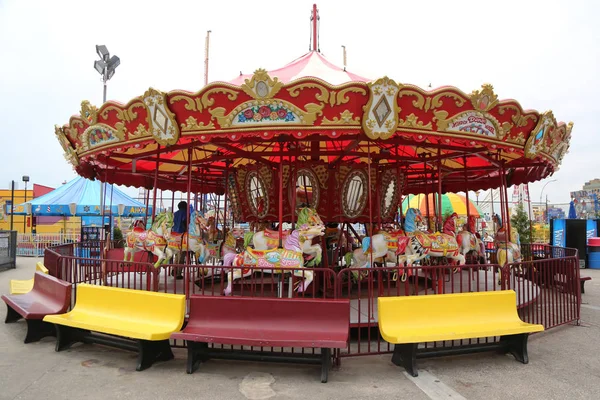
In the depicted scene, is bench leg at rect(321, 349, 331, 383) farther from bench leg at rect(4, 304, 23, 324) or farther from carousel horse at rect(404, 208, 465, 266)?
bench leg at rect(4, 304, 23, 324)

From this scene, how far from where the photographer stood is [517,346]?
185 inches

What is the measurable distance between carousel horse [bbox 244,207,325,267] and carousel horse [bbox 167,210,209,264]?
4.54 ft

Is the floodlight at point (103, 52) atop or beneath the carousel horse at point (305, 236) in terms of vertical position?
atop

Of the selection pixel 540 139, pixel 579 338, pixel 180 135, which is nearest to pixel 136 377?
pixel 180 135

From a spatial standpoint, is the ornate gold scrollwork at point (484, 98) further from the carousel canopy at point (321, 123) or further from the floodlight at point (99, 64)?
the floodlight at point (99, 64)

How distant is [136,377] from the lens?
4.16m

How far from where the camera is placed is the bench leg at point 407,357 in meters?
4.23

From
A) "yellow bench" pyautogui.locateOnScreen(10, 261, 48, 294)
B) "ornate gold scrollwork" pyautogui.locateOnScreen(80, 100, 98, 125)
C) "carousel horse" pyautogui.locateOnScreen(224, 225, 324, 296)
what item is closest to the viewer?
"carousel horse" pyautogui.locateOnScreen(224, 225, 324, 296)

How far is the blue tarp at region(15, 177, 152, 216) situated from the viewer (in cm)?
1906

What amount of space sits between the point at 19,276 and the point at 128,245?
622 centimetres

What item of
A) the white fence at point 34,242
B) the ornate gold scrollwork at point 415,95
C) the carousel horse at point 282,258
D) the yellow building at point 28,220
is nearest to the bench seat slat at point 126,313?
the carousel horse at point 282,258

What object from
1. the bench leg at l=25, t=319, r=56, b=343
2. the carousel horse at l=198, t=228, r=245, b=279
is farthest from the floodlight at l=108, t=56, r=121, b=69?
the bench leg at l=25, t=319, r=56, b=343

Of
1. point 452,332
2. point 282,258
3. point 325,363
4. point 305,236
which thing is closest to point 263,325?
point 325,363

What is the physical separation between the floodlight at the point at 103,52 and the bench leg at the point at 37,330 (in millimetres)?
11246
